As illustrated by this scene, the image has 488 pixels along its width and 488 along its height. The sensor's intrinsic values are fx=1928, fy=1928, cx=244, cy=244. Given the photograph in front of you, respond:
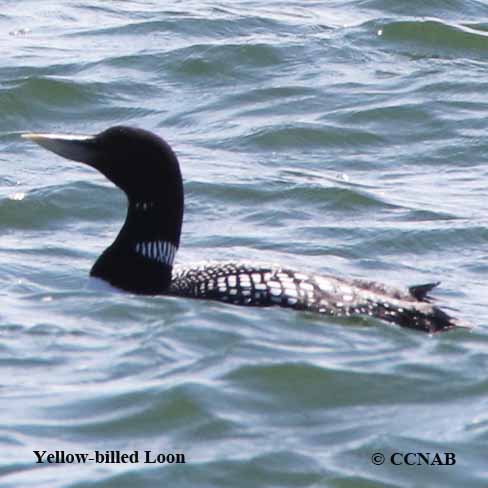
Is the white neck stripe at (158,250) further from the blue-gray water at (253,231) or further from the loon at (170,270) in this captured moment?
the blue-gray water at (253,231)

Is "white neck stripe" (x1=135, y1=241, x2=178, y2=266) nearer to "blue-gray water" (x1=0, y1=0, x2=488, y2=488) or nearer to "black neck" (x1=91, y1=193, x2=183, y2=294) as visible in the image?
"black neck" (x1=91, y1=193, x2=183, y2=294)

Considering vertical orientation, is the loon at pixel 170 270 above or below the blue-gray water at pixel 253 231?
above

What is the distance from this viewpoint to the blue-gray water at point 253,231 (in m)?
6.33

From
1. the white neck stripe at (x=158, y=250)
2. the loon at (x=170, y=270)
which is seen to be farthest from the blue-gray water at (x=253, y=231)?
the white neck stripe at (x=158, y=250)

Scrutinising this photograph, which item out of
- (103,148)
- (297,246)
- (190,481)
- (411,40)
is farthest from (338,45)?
(190,481)

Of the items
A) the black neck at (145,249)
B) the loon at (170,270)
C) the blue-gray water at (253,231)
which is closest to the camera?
the blue-gray water at (253,231)

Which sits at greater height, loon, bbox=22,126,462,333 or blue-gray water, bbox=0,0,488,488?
loon, bbox=22,126,462,333

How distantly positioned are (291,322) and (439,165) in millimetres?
3381

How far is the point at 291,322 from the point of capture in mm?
7457

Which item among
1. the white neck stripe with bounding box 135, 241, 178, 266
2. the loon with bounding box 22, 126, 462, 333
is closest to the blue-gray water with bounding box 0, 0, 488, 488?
the loon with bounding box 22, 126, 462, 333

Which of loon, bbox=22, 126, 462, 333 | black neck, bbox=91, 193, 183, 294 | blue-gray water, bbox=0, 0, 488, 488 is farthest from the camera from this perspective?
black neck, bbox=91, 193, 183, 294

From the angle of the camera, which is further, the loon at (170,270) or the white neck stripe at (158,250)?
the white neck stripe at (158,250)

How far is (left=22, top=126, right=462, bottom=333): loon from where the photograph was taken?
24.5ft

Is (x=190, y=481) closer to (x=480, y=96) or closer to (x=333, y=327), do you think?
(x=333, y=327)
